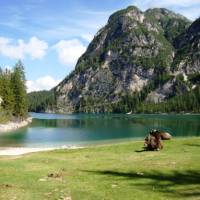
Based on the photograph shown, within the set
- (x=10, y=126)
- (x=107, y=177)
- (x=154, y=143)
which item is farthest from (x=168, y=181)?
(x=10, y=126)

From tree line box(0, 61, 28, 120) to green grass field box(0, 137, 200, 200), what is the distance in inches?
4352

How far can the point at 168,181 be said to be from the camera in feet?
75.5

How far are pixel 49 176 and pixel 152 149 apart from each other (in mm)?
14651

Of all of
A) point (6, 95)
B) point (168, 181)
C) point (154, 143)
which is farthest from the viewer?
point (6, 95)

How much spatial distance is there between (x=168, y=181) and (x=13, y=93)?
138 m

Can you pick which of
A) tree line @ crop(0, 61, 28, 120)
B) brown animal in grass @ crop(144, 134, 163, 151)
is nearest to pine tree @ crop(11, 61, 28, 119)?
tree line @ crop(0, 61, 28, 120)

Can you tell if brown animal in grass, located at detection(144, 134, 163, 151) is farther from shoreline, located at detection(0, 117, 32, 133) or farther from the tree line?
the tree line

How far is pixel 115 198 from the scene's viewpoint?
776 inches

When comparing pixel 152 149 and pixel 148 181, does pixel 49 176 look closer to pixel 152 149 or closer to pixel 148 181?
pixel 148 181

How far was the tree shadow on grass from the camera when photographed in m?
20.6

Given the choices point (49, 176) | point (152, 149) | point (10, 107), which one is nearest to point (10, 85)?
point (10, 107)

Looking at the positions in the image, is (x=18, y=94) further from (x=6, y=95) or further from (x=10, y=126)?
(x=10, y=126)

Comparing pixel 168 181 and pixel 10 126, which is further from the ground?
pixel 168 181

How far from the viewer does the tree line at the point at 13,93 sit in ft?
483
